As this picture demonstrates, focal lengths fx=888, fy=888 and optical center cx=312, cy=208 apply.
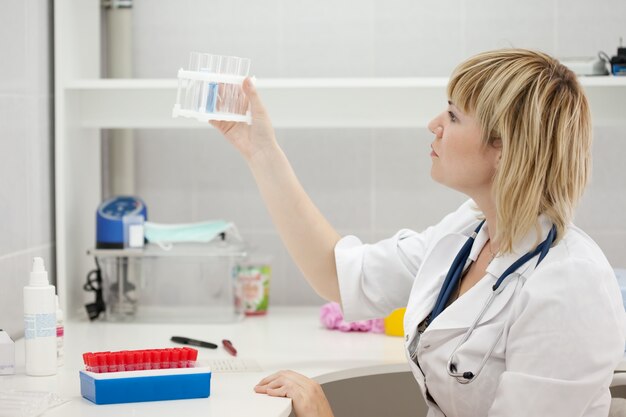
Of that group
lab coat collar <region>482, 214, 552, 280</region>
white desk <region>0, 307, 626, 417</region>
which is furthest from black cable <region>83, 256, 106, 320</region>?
lab coat collar <region>482, 214, 552, 280</region>

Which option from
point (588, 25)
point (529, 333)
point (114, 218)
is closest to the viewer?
point (529, 333)

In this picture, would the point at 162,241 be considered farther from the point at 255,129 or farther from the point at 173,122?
the point at 255,129

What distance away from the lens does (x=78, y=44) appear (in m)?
2.62

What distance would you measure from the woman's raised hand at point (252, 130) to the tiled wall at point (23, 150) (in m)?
0.54

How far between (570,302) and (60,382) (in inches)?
39.6

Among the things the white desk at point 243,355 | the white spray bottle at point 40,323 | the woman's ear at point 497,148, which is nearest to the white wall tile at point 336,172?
the white desk at point 243,355

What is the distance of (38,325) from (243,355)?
20.3 inches

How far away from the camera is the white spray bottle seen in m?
1.79

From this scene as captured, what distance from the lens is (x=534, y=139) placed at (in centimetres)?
167

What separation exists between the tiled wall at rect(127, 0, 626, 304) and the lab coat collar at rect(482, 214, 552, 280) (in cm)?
111

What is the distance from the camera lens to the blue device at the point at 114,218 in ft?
8.18

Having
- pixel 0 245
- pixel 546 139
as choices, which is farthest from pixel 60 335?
pixel 546 139

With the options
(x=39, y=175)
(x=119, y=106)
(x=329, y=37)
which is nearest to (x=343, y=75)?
(x=329, y=37)

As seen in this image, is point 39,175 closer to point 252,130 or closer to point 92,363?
point 252,130
